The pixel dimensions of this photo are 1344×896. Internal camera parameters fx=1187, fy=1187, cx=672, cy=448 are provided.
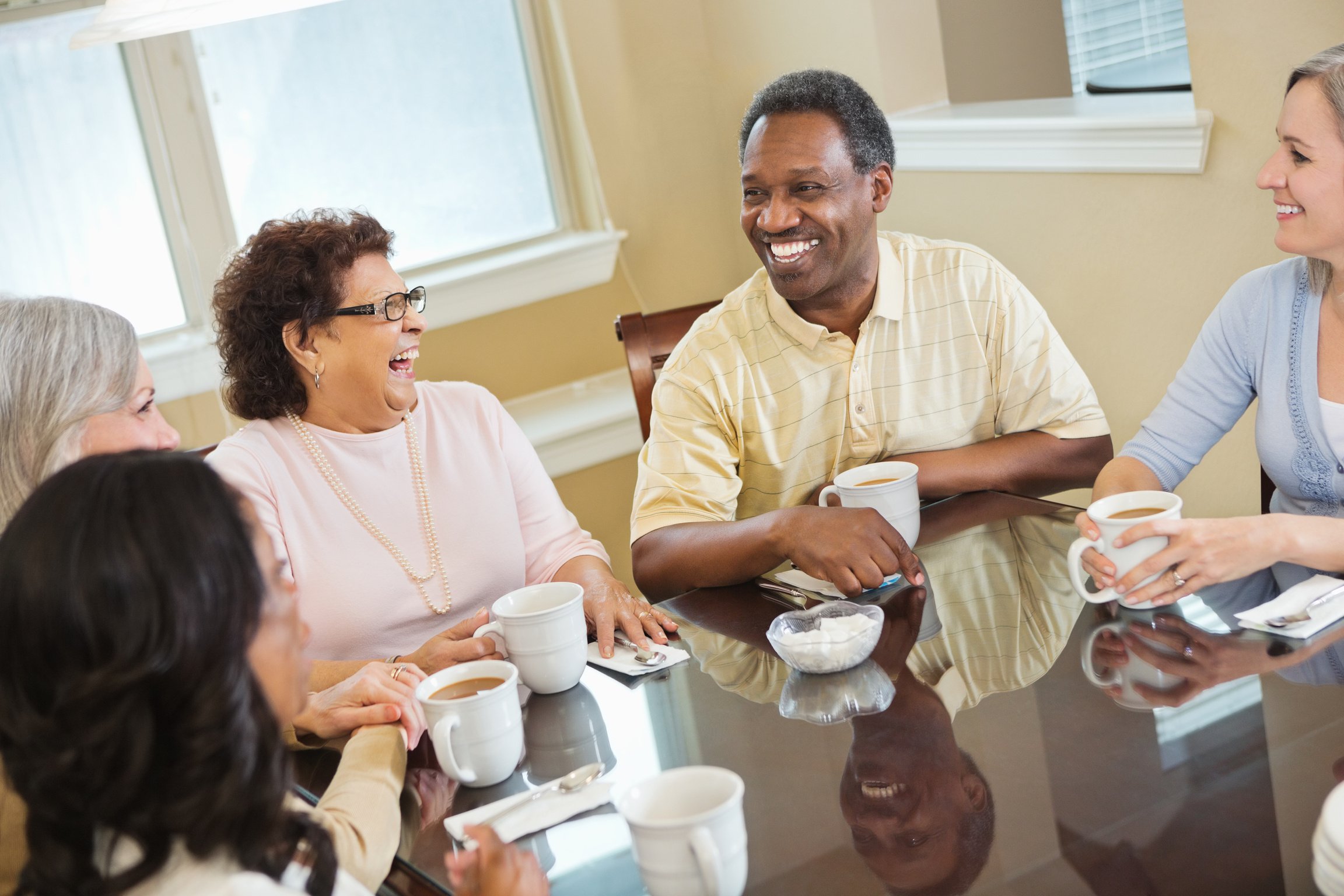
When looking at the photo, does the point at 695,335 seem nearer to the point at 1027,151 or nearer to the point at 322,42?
the point at 1027,151

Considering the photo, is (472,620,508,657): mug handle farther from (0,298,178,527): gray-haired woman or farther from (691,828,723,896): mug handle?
(691,828,723,896): mug handle

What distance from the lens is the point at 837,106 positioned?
192 centimetres

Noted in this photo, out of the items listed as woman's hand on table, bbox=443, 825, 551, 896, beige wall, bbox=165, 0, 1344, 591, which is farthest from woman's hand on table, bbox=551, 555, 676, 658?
beige wall, bbox=165, 0, 1344, 591

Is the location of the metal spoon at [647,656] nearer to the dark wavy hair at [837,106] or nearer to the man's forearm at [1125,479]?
the man's forearm at [1125,479]

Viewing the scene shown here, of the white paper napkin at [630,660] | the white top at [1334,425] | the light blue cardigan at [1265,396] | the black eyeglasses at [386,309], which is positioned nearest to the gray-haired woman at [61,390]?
the black eyeglasses at [386,309]

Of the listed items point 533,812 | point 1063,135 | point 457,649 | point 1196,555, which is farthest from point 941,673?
point 1063,135

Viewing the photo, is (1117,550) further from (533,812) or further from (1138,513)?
(533,812)

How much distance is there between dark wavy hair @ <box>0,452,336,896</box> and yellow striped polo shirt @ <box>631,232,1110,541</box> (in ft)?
3.54

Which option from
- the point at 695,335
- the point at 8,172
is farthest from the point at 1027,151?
the point at 8,172

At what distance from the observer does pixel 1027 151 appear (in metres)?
2.38

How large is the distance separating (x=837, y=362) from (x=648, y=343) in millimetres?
413

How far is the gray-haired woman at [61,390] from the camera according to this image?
1335 millimetres

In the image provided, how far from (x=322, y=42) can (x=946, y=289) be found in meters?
1.88

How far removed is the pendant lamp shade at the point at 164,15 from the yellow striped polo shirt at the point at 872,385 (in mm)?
943
